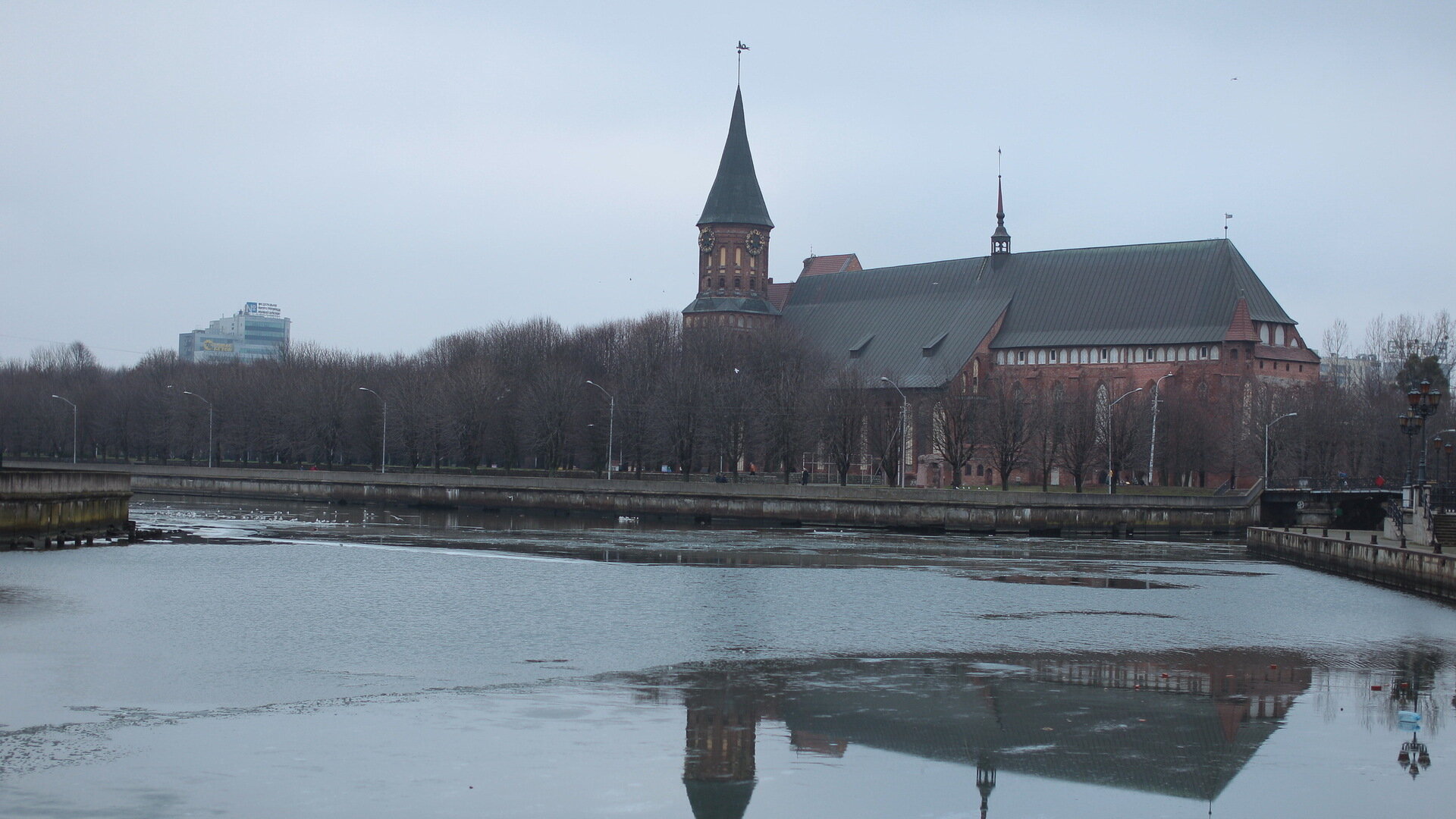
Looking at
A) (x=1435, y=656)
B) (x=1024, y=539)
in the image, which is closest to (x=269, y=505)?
(x=1024, y=539)

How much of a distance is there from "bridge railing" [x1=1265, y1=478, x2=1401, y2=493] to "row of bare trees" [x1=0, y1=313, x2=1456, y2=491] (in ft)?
18.4

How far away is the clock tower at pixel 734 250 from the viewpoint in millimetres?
135625

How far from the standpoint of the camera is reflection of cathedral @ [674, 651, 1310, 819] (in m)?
16.5

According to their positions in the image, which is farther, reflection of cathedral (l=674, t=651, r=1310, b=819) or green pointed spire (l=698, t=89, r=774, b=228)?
green pointed spire (l=698, t=89, r=774, b=228)

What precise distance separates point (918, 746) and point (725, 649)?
8470 mm

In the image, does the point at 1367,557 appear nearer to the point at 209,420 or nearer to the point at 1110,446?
the point at 1110,446

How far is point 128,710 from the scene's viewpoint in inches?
727

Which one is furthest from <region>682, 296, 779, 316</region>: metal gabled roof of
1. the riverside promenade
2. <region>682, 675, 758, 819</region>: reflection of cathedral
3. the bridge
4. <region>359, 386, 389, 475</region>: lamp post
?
<region>682, 675, 758, 819</region>: reflection of cathedral

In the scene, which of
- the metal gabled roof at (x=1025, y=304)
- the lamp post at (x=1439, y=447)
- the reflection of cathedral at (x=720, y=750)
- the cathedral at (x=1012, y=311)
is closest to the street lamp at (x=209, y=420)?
the cathedral at (x=1012, y=311)

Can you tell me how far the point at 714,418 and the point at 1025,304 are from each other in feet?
137

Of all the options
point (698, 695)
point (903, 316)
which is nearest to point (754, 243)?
point (903, 316)

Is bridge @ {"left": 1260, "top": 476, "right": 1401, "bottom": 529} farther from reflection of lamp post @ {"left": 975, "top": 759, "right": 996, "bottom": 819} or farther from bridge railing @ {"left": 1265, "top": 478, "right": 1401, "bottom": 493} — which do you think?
reflection of lamp post @ {"left": 975, "top": 759, "right": 996, "bottom": 819}

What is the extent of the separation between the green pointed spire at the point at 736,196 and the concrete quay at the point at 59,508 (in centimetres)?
8589

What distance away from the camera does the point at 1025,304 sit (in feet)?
417
